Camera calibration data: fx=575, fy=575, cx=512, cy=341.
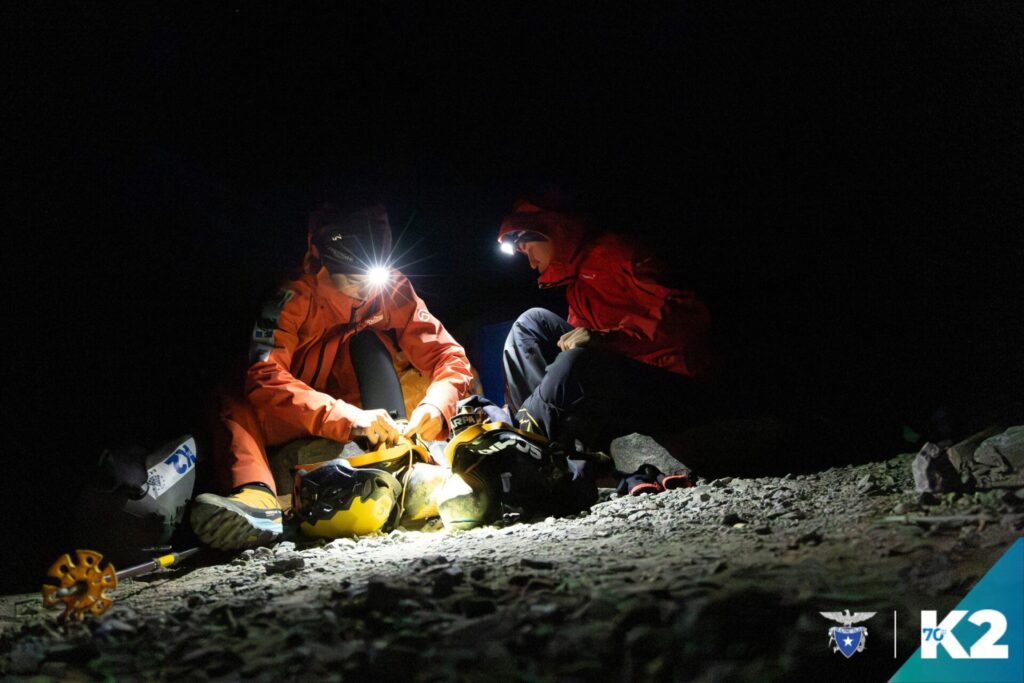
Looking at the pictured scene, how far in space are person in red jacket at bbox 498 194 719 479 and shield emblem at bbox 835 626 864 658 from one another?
2.16 m

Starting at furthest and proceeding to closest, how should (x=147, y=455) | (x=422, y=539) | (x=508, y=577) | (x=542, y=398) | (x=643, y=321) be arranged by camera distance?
→ (x=643, y=321), (x=542, y=398), (x=147, y=455), (x=422, y=539), (x=508, y=577)

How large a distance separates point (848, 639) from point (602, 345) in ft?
8.44

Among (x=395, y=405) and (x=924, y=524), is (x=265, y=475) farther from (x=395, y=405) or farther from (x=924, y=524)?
(x=924, y=524)

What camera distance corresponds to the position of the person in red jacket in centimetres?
361

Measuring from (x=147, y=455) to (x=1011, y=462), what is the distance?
166 inches

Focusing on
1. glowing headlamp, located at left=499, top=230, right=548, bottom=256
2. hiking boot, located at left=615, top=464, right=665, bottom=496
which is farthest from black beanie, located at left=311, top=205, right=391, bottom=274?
hiking boot, located at left=615, top=464, right=665, bottom=496

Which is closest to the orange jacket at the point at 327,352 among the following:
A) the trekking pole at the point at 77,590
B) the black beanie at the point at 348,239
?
the black beanie at the point at 348,239

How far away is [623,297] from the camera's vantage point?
4.01 meters

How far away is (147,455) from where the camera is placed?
125 inches

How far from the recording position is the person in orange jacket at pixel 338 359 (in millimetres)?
3459

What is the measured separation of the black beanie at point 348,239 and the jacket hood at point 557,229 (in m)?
0.93

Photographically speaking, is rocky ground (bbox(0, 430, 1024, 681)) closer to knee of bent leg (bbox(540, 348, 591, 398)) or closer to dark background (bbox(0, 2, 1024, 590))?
knee of bent leg (bbox(540, 348, 591, 398))

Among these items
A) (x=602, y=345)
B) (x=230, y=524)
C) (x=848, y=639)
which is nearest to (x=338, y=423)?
Answer: (x=230, y=524)

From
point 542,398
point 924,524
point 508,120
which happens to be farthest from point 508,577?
point 508,120
